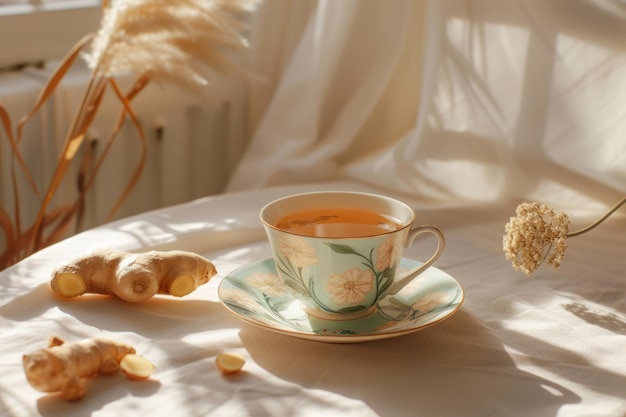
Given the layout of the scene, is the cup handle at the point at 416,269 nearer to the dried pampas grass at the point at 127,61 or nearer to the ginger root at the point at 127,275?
the ginger root at the point at 127,275

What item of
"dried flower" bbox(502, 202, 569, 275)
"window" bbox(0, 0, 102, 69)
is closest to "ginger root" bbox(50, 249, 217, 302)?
"dried flower" bbox(502, 202, 569, 275)

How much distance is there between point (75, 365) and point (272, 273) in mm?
231

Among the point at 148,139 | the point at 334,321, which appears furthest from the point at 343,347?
the point at 148,139

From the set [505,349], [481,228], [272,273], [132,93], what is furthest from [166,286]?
[132,93]

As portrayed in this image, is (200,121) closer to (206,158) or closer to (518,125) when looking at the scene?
(206,158)

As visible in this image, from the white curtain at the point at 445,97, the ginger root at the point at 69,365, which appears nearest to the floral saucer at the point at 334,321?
the ginger root at the point at 69,365

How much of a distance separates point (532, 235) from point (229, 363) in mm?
306

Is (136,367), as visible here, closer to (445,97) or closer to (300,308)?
(300,308)

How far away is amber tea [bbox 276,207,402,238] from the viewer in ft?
2.38

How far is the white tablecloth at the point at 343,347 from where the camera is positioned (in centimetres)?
59

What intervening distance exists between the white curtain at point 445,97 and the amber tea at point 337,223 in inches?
14.2

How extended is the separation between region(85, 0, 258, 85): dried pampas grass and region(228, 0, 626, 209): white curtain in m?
0.20

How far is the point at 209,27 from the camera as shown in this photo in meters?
1.08

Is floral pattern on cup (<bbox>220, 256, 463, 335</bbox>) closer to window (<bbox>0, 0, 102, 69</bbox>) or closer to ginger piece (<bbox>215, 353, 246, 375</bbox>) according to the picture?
ginger piece (<bbox>215, 353, 246, 375</bbox>)
